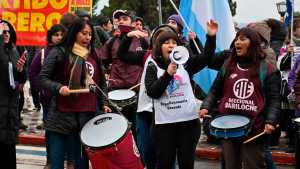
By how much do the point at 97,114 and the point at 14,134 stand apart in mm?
830

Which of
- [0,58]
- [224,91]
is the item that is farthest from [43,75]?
[224,91]

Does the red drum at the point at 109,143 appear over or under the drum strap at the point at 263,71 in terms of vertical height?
under

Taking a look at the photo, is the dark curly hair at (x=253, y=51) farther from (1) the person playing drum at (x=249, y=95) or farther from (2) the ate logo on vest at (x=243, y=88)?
(2) the ate logo on vest at (x=243, y=88)

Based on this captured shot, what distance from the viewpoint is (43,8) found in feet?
34.2

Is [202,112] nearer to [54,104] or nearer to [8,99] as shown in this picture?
[54,104]

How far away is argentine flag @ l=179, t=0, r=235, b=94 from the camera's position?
823 cm

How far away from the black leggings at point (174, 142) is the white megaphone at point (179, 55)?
2.16 feet

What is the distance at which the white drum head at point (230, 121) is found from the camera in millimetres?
5852

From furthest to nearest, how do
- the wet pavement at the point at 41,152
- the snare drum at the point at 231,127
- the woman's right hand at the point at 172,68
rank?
the wet pavement at the point at 41,152 → the snare drum at the point at 231,127 → the woman's right hand at the point at 172,68

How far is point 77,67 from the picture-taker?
622 centimetres

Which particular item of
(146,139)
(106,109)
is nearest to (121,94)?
(146,139)

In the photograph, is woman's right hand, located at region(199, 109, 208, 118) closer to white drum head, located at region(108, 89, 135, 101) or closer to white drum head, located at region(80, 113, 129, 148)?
white drum head, located at region(80, 113, 129, 148)

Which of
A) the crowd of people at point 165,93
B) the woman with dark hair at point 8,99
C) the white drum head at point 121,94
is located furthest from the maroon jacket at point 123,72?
the woman with dark hair at point 8,99

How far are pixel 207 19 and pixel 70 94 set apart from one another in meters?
2.80
